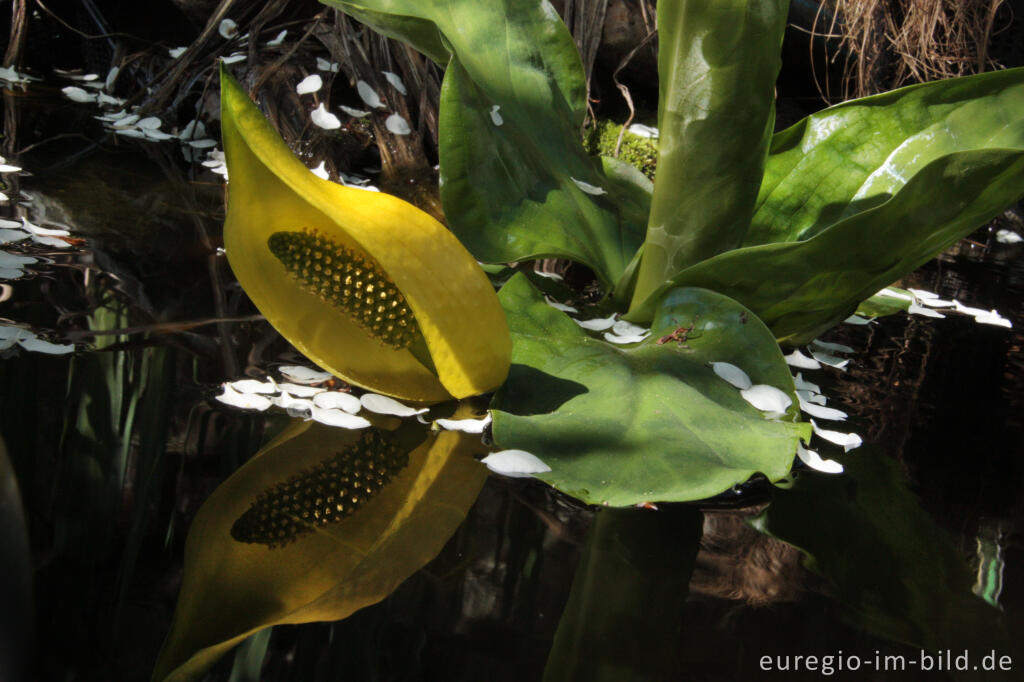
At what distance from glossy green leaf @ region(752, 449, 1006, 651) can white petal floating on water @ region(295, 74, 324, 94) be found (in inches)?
51.3

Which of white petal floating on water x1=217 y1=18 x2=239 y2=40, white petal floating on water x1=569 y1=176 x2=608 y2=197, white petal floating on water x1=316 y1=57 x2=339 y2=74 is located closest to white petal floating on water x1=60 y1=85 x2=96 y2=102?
white petal floating on water x1=217 y1=18 x2=239 y2=40

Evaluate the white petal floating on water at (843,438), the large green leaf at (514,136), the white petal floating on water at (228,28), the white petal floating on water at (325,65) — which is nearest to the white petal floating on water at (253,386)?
the large green leaf at (514,136)

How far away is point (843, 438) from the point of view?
83 centimetres

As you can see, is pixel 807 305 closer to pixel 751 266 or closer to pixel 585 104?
pixel 751 266

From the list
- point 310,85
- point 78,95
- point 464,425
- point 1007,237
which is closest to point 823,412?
point 464,425

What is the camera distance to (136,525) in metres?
0.58

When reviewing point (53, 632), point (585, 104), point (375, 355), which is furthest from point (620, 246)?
point (53, 632)

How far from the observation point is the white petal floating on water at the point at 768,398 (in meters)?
0.74

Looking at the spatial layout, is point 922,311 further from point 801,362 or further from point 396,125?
point 396,125

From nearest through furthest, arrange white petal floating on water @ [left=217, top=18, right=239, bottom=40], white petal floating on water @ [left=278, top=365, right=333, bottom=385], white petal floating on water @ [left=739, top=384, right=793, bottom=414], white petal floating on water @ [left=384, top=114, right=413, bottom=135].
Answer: white petal floating on water @ [left=739, top=384, right=793, bottom=414] → white petal floating on water @ [left=278, top=365, right=333, bottom=385] → white petal floating on water @ [left=384, top=114, right=413, bottom=135] → white petal floating on water @ [left=217, top=18, right=239, bottom=40]

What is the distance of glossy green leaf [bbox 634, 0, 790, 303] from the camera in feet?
2.68

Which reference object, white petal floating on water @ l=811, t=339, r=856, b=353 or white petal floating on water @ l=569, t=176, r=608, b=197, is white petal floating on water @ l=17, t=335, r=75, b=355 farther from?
white petal floating on water @ l=811, t=339, r=856, b=353

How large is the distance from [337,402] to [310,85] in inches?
44.2

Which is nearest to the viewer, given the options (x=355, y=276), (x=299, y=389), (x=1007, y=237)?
(x=355, y=276)
